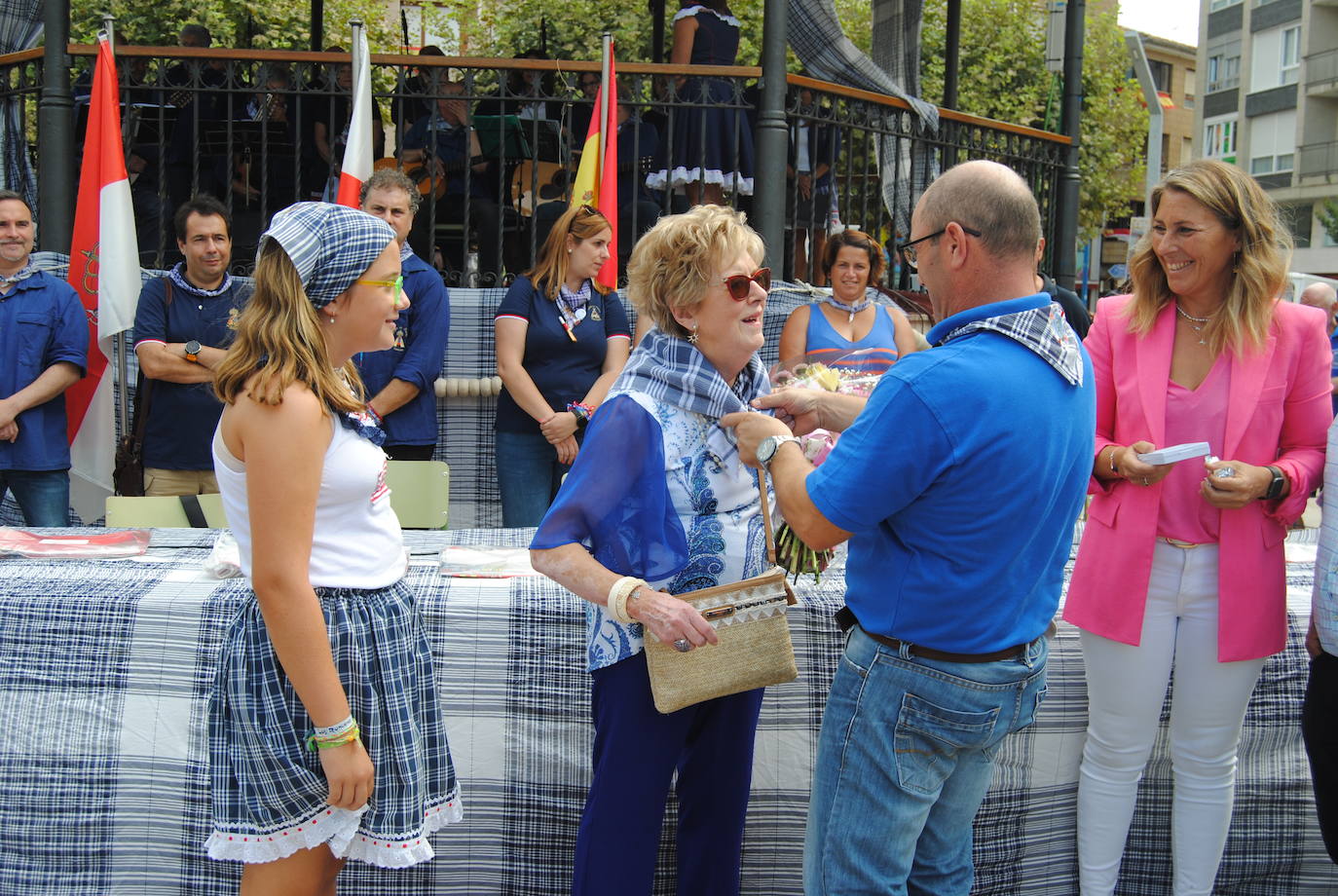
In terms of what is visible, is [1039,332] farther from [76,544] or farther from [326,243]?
[76,544]

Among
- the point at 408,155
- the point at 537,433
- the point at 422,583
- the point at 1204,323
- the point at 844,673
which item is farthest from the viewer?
the point at 408,155

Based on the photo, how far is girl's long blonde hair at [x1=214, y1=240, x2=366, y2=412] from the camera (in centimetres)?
211

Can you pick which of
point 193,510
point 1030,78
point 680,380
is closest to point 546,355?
point 193,510

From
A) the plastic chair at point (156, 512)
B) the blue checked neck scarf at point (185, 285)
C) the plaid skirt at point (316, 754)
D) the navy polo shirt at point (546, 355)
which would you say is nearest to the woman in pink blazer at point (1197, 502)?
the plaid skirt at point (316, 754)

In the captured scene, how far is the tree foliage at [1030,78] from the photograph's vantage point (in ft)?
78.7

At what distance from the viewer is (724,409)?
247 cm

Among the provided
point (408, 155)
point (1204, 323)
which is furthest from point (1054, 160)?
point (1204, 323)

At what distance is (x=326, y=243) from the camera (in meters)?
2.22

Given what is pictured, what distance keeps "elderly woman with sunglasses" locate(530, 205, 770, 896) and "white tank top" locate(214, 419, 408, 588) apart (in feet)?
1.12

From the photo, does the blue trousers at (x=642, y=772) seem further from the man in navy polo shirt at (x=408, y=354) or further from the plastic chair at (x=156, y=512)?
the man in navy polo shirt at (x=408, y=354)

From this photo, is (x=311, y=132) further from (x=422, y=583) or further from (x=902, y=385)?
(x=902, y=385)

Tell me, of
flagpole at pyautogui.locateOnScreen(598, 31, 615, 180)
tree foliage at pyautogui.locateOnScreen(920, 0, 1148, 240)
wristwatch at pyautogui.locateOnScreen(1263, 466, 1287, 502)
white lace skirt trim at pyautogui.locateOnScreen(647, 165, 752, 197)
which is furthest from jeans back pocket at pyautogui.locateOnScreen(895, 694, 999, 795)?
tree foliage at pyautogui.locateOnScreen(920, 0, 1148, 240)

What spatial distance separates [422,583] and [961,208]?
6.18 feet

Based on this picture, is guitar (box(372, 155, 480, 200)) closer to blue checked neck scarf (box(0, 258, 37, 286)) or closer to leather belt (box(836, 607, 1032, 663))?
blue checked neck scarf (box(0, 258, 37, 286))
